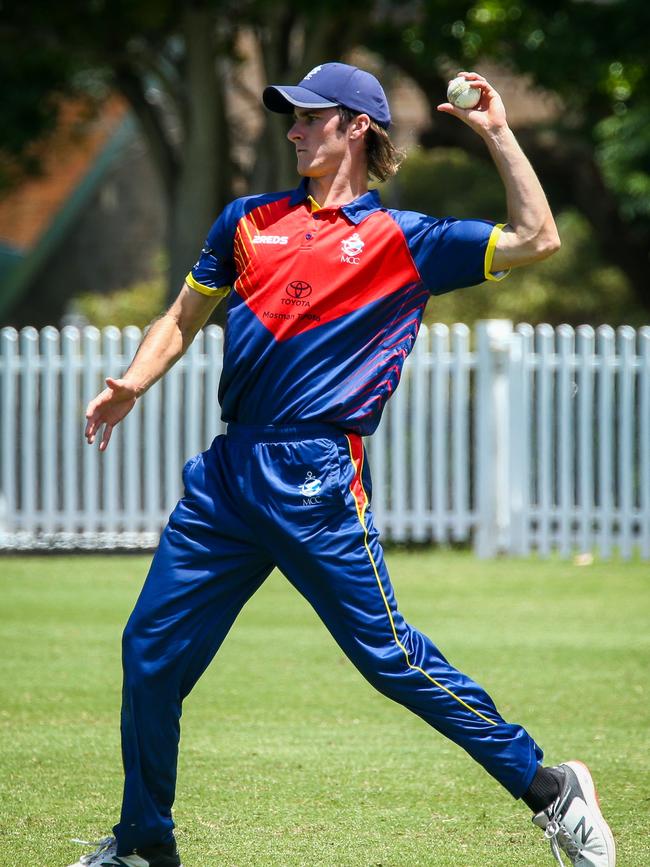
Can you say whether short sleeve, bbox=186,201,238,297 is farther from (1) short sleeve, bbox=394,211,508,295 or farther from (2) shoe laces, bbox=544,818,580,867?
(2) shoe laces, bbox=544,818,580,867

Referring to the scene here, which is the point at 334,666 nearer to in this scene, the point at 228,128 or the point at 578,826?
the point at 578,826

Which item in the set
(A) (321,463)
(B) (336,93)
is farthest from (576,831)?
(B) (336,93)

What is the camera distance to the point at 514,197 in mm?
3824

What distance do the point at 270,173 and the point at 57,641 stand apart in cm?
715

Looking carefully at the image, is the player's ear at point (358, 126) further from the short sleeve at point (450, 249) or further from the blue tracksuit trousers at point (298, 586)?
the blue tracksuit trousers at point (298, 586)

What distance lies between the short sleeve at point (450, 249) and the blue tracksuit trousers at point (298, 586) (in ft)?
1.71

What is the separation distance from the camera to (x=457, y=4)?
13.1 metres

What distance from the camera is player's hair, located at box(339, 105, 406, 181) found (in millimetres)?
4078

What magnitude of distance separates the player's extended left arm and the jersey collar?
1.18ft

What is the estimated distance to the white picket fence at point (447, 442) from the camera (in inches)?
453

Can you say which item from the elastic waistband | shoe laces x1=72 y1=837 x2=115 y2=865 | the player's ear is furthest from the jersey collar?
shoe laces x1=72 y1=837 x2=115 y2=865

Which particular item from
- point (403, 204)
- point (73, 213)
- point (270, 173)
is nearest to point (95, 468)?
point (270, 173)

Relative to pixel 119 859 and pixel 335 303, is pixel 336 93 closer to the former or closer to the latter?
pixel 335 303

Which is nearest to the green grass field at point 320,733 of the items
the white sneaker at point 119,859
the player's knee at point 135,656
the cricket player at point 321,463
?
the white sneaker at point 119,859
